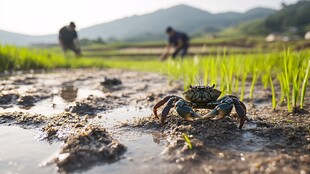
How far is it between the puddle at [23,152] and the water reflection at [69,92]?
2143mm

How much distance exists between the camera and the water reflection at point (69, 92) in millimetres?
5621

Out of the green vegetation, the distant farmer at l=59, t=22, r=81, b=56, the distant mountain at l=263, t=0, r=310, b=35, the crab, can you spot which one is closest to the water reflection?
the green vegetation

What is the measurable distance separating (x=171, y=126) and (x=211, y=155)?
0.91 metres

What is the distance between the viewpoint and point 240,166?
2326 millimetres

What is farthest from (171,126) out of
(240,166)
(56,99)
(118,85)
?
(118,85)

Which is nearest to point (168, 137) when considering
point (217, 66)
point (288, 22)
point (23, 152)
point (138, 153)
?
point (138, 153)

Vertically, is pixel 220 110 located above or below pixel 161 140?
above

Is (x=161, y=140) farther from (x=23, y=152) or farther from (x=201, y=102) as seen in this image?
(x=23, y=152)

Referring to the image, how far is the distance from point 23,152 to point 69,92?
367 cm

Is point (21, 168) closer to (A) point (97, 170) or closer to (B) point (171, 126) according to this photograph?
(A) point (97, 170)

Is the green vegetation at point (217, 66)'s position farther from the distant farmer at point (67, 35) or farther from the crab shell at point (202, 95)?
the distant farmer at point (67, 35)

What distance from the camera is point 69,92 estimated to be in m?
6.33

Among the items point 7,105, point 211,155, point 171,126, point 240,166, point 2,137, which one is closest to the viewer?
point 240,166

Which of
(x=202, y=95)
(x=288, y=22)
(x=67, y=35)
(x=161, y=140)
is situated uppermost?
(x=288, y=22)
